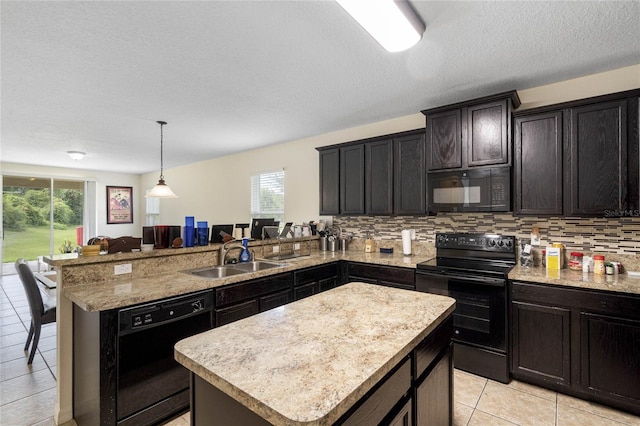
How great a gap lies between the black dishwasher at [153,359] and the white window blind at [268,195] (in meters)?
2.92

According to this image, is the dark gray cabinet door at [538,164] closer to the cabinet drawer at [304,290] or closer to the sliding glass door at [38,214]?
the cabinet drawer at [304,290]

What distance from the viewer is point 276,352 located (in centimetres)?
104

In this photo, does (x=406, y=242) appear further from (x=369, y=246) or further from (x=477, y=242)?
(x=477, y=242)

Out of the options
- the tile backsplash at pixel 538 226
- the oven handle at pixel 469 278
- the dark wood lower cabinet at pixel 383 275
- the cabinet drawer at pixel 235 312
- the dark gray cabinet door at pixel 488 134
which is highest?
the dark gray cabinet door at pixel 488 134

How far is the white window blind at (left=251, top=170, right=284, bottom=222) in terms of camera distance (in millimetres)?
5000

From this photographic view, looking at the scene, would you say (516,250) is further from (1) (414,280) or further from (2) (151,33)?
(2) (151,33)

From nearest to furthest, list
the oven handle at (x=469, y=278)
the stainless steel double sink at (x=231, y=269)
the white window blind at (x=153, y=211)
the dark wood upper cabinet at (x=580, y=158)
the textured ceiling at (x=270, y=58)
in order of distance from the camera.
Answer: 1. the textured ceiling at (x=270, y=58)
2. the dark wood upper cabinet at (x=580, y=158)
3. the oven handle at (x=469, y=278)
4. the stainless steel double sink at (x=231, y=269)
5. the white window blind at (x=153, y=211)

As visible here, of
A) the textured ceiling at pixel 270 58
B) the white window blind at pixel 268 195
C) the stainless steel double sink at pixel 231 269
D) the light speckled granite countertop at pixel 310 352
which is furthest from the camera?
the white window blind at pixel 268 195

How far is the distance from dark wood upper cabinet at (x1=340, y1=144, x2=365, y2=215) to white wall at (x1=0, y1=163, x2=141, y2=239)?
24.0ft

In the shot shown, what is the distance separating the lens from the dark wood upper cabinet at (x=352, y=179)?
12.1ft

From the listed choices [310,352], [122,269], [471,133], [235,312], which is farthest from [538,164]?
[122,269]

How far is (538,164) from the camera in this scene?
2.56 m

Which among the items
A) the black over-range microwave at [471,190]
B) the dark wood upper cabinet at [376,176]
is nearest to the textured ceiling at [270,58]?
the dark wood upper cabinet at [376,176]

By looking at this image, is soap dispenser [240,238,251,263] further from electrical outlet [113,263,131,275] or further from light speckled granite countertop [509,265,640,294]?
light speckled granite countertop [509,265,640,294]
